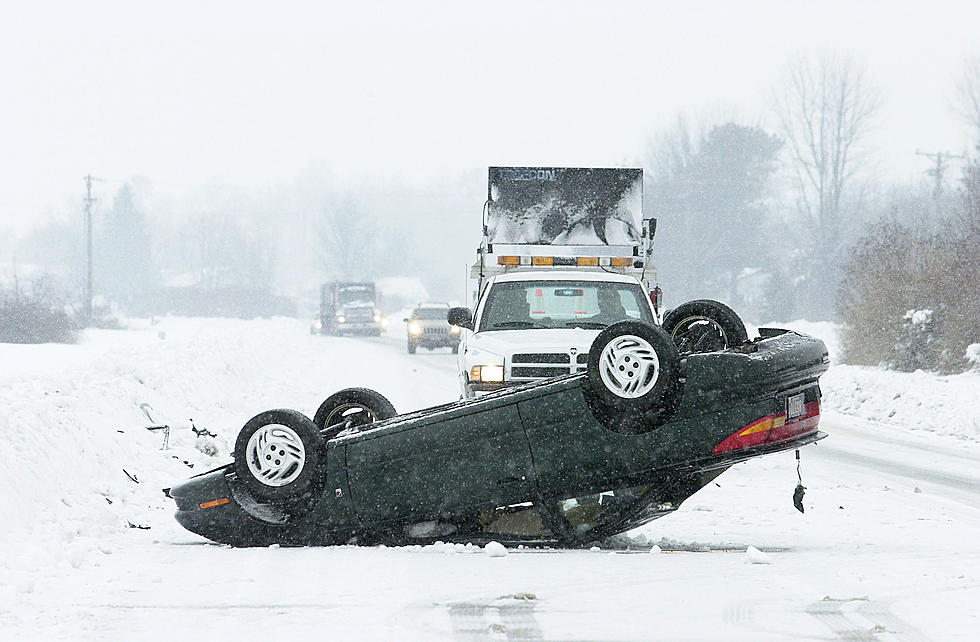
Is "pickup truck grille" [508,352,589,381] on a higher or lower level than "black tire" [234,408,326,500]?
higher

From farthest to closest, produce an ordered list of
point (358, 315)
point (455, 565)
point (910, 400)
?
point (358, 315), point (910, 400), point (455, 565)

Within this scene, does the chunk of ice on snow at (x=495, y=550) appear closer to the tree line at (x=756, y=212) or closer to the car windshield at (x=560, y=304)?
the car windshield at (x=560, y=304)

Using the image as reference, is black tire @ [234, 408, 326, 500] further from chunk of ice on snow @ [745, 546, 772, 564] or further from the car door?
chunk of ice on snow @ [745, 546, 772, 564]

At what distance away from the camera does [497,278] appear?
42.0 ft

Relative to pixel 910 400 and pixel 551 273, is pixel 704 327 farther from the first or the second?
pixel 910 400

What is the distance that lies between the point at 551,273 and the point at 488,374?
2179mm

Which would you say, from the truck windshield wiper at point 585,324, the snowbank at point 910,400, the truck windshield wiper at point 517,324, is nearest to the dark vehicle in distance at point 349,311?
the snowbank at point 910,400

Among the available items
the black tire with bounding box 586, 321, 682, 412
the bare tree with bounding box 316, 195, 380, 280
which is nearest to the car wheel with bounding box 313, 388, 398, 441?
the black tire with bounding box 586, 321, 682, 412

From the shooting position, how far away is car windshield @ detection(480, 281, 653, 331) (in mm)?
11977

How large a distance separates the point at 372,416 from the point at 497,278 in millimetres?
4573

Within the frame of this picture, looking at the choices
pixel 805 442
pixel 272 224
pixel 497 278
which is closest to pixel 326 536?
pixel 805 442

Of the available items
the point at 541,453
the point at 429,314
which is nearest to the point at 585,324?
the point at 541,453

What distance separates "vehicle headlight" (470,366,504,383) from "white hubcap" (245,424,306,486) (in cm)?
374

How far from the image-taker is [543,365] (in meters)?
10.7
